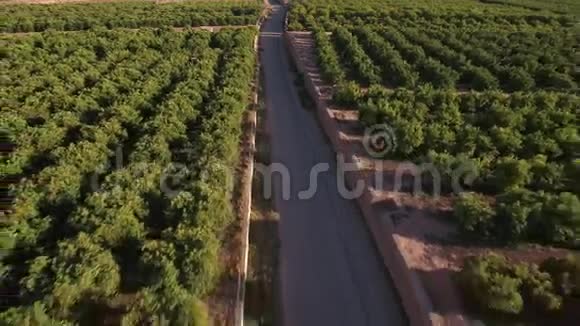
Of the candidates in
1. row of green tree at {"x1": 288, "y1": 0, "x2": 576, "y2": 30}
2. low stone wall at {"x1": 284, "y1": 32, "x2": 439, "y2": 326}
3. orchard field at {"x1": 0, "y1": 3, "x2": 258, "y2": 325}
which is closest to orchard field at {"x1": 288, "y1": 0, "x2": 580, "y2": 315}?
row of green tree at {"x1": 288, "y1": 0, "x2": 576, "y2": 30}

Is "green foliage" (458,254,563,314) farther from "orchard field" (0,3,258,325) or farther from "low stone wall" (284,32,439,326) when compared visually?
"orchard field" (0,3,258,325)

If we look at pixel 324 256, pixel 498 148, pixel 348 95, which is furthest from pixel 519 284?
pixel 348 95

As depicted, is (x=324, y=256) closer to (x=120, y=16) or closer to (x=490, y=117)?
(x=490, y=117)

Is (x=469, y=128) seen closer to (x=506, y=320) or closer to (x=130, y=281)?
(x=506, y=320)

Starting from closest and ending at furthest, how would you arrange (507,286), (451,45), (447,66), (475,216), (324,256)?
1. (507,286)
2. (475,216)
3. (324,256)
4. (447,66)
5. (451,45)

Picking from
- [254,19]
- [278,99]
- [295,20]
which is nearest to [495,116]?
[278,99]

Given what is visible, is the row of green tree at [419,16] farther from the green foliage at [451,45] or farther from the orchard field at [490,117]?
the orchard field at [490,117]
